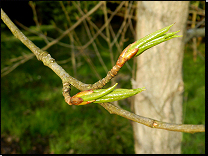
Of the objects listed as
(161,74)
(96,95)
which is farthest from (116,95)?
(161,74)

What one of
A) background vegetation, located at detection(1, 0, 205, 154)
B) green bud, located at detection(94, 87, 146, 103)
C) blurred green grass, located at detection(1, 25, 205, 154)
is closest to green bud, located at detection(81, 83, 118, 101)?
green bud, located at detection(94, 87, 146, 103)

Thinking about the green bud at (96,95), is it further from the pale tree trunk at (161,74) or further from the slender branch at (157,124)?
the pale tree trunk at (161,74)

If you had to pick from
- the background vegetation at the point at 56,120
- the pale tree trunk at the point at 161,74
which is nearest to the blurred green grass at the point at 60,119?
the background vegetation at the point at 56,120

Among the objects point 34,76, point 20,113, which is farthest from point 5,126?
point 34,76

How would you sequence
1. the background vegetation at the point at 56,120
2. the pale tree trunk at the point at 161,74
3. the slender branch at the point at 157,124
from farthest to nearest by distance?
the background vegetation at the point at 56,120
the pale tree trunk at the point at 161,74
the slender branch at the point at 157,124

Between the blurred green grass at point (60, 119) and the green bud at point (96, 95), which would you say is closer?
the green bud at point (96, 95)

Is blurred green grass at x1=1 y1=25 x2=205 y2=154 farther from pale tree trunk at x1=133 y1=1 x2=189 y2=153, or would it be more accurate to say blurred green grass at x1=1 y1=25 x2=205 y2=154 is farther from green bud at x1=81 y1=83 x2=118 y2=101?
green bud at x1=81 y1=83 x2=118 y2=101
